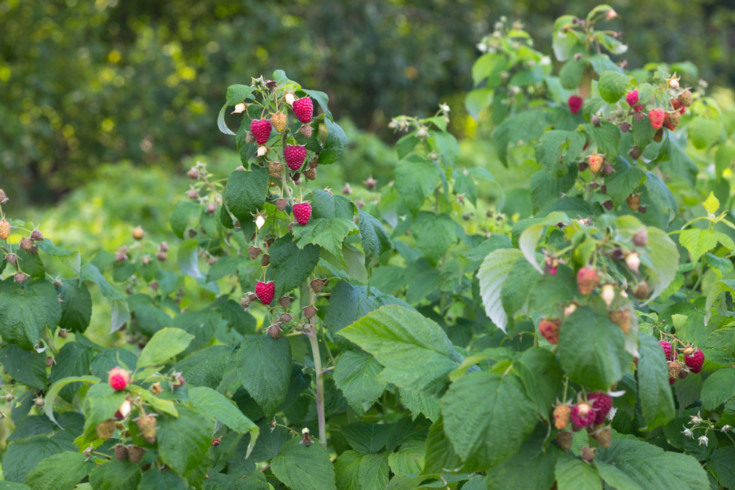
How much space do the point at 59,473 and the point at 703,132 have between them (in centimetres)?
209

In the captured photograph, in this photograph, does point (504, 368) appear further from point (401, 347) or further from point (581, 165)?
point (581, 165)

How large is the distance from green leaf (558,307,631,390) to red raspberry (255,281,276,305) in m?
0.67

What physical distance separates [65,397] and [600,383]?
4.14ft

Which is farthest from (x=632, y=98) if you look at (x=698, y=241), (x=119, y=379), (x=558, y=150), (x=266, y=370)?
(x=119, y=379)

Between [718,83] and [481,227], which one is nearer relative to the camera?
[481,227]

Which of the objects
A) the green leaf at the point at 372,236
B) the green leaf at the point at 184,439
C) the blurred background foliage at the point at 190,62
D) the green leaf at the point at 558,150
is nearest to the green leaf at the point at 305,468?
the green leaf at the point at 184,439

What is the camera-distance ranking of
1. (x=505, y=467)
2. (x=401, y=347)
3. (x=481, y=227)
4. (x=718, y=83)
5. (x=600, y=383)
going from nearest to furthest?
1. (x=600, y=383)
2. (x=505, y=467)
3. (x=401, y=347)
4. (x=481, y=227)
5. (x=718, y=83)

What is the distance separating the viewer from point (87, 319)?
1.78 meters

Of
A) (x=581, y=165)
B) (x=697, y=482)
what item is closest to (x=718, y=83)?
(x=581, y=165)

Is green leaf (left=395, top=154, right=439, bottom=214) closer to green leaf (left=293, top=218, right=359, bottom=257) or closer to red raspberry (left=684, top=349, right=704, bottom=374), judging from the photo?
green leaf (left=293, top=218, right=359, bottom=257)

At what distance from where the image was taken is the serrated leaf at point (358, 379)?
4.74 feet

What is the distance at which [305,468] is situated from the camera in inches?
58.9

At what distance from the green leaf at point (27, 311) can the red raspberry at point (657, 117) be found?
147 centimetres

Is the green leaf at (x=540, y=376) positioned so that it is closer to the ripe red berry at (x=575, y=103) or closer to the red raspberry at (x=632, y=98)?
the red raspberry at (x=632, y=98)
